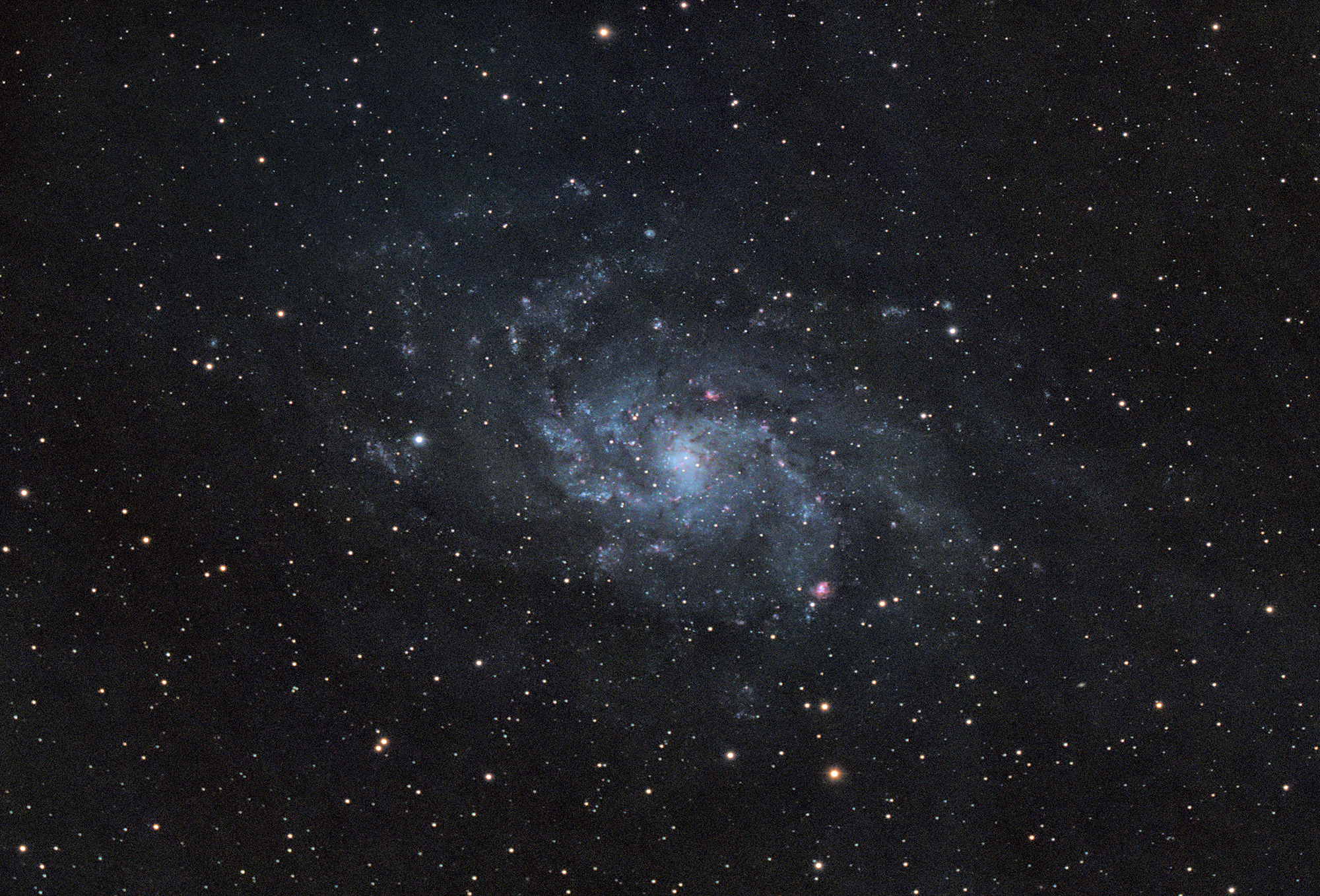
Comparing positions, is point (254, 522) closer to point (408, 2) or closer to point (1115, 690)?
point (408, 2)

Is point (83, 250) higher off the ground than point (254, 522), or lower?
higher

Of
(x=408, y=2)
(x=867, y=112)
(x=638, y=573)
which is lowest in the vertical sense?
(x=638, y=573)

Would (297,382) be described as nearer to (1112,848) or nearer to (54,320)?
(54,320)

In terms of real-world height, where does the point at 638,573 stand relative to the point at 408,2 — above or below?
below

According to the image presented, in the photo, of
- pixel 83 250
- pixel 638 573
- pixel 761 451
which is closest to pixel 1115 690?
pixel 761 451

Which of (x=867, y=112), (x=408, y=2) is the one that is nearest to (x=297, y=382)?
(x=408, y=2)

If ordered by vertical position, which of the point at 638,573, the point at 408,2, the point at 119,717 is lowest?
the point at 119,717
